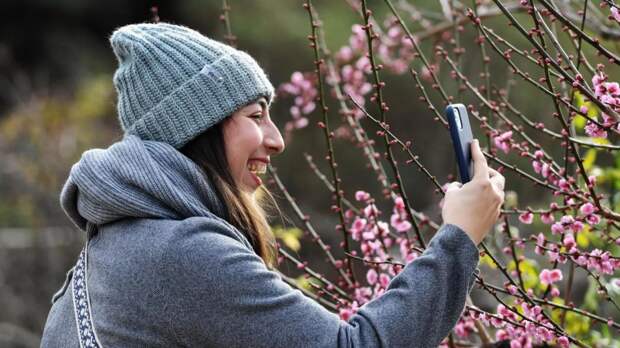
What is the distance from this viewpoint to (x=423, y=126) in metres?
7.86

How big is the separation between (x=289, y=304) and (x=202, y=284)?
0.48 ft

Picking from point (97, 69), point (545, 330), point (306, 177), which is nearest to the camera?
point (545, 330)

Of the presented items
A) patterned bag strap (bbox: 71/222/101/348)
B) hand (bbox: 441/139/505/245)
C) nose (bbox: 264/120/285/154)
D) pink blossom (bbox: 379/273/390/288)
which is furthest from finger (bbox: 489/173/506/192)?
pink blossom (bbox: 379/273/390/288)

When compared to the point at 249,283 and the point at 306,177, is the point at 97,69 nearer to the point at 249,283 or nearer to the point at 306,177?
the point at 306,177

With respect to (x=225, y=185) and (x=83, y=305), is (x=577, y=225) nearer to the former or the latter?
(x=225, y=185)

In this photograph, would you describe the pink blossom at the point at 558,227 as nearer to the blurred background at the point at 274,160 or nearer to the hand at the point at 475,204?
the hand at the point at 475,204

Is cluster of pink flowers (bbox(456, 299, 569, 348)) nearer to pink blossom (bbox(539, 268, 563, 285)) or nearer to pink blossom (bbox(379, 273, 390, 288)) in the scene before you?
pink blossom (bbox(539, 268, 563, 285))

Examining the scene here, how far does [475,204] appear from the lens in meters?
1.54

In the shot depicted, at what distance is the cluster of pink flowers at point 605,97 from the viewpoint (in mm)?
1801

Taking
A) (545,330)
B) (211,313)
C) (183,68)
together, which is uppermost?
(183,68)

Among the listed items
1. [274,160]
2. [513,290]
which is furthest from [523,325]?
[274,160]

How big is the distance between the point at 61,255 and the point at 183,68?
601 cm

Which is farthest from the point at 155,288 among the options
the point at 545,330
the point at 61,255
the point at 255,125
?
the point at 61,255

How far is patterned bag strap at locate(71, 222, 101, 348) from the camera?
1642 millimetres
